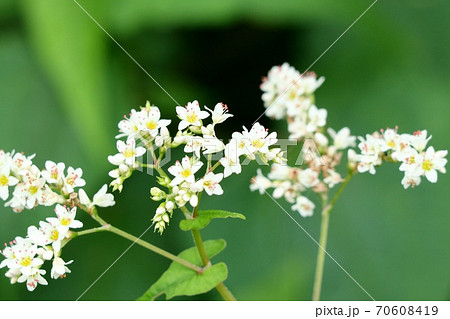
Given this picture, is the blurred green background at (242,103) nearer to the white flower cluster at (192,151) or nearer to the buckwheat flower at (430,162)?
the buckwheat flower at (430,162)

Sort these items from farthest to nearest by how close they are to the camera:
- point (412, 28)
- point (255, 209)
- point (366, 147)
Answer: point (412, 28) → point (255, 209) → point (366, 147)

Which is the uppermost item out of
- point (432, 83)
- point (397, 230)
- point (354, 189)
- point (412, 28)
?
point (412, 28)

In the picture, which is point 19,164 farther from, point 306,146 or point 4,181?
point 306,146

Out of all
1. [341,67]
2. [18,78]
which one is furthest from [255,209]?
[18,78]

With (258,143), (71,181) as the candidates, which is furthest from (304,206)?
(71,181)

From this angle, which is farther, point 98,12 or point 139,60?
point 139,60

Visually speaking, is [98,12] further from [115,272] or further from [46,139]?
[115,272]

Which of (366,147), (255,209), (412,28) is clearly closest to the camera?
(366,147)

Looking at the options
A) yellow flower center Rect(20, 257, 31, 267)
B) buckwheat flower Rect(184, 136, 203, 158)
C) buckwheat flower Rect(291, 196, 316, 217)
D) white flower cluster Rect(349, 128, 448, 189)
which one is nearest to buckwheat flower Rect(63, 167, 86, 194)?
yellow flower center Rect(20, 257, 31, 267)
